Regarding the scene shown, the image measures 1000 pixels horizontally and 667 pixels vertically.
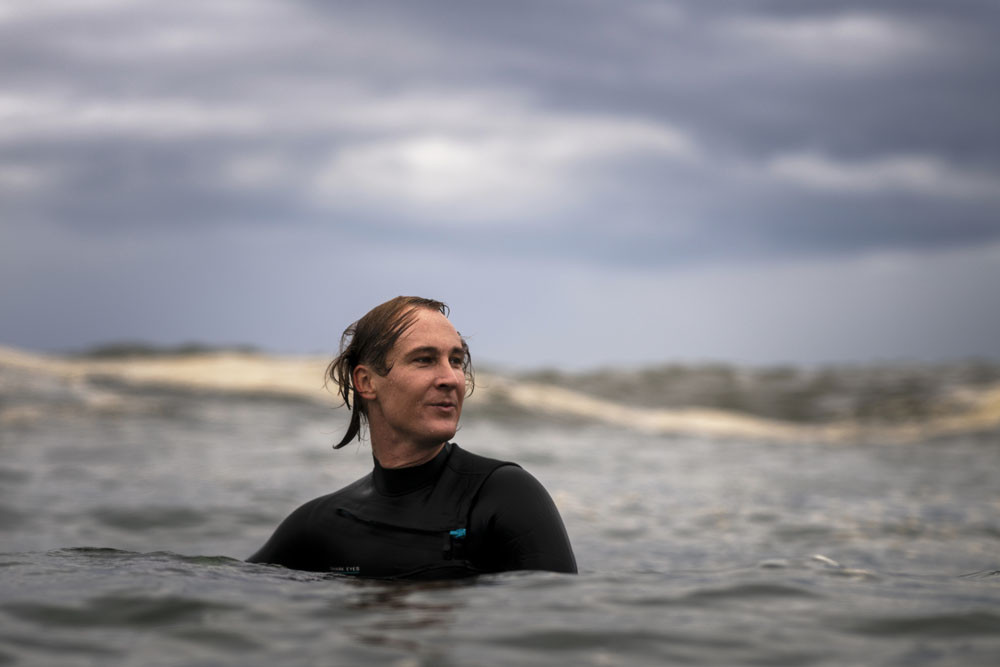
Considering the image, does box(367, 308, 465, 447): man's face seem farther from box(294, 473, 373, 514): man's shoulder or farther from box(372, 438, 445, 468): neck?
box(294, 473, 373, 514): man's shoulder

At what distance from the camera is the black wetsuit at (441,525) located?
4348 millimetres

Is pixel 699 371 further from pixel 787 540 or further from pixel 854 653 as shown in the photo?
pixel 854 653

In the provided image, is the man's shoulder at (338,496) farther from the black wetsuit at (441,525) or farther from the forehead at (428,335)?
the forehead at (428,335)

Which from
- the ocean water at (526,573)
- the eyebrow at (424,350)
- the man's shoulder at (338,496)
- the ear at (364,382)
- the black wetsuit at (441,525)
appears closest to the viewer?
the ocean water at (526,573)

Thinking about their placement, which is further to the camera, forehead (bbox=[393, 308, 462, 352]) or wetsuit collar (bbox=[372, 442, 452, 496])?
wetsuit collar (bbox=[372, 442, 452, 496])

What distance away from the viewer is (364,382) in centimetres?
462

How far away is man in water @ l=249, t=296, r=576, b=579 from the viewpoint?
4.37 m

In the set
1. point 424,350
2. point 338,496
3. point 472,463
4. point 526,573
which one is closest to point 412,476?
point 472,463

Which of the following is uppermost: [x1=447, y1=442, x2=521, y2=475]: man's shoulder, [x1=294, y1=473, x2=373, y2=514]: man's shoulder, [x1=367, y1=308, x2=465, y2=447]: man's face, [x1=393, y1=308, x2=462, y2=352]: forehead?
[x1=393, y1=308, x2=462, y2=352]: forehead

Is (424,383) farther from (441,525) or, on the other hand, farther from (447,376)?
(441,525)

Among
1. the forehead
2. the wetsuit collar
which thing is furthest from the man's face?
the wetsuit collar

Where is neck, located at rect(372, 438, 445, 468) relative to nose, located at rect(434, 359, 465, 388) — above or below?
below

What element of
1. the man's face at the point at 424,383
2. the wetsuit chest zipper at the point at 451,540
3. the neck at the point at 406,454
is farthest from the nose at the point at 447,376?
the wetsuit chest zipper at the point at 451,540

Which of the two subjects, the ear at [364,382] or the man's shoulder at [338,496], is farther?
the man's shoulder at [338,496]
